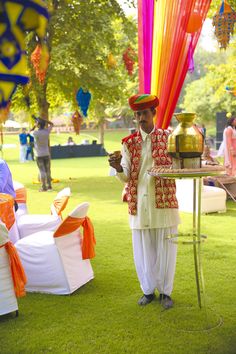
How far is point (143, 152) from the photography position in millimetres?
3883

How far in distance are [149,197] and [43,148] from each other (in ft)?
26.3

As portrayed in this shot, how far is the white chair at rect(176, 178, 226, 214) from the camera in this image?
26.9 ft

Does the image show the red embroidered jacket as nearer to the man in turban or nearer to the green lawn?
the man in turban

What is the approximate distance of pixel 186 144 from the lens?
3.35 metres

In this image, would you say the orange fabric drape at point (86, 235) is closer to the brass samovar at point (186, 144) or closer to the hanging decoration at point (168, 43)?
the hanging decoration at point (168, 43)

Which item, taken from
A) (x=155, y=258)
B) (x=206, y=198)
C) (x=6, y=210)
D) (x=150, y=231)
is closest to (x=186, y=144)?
(x=150, y=231)

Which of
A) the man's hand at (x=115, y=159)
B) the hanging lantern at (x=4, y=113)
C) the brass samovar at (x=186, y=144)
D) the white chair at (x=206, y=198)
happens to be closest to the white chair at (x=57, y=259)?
the man's hand at (x=115, y=159)

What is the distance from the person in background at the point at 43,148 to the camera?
11375 mm

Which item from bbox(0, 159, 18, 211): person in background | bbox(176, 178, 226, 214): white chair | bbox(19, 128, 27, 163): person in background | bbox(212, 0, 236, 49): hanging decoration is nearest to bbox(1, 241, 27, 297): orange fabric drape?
bbox(0, 159, 18, 211): person in background

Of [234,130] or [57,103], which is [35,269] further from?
[57,103]

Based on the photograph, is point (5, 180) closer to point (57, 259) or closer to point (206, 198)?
point (57, 259)

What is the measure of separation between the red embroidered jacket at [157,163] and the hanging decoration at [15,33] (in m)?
2.87

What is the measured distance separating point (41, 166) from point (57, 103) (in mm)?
5032

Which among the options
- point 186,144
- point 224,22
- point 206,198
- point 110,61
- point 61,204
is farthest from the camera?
point 110,61
